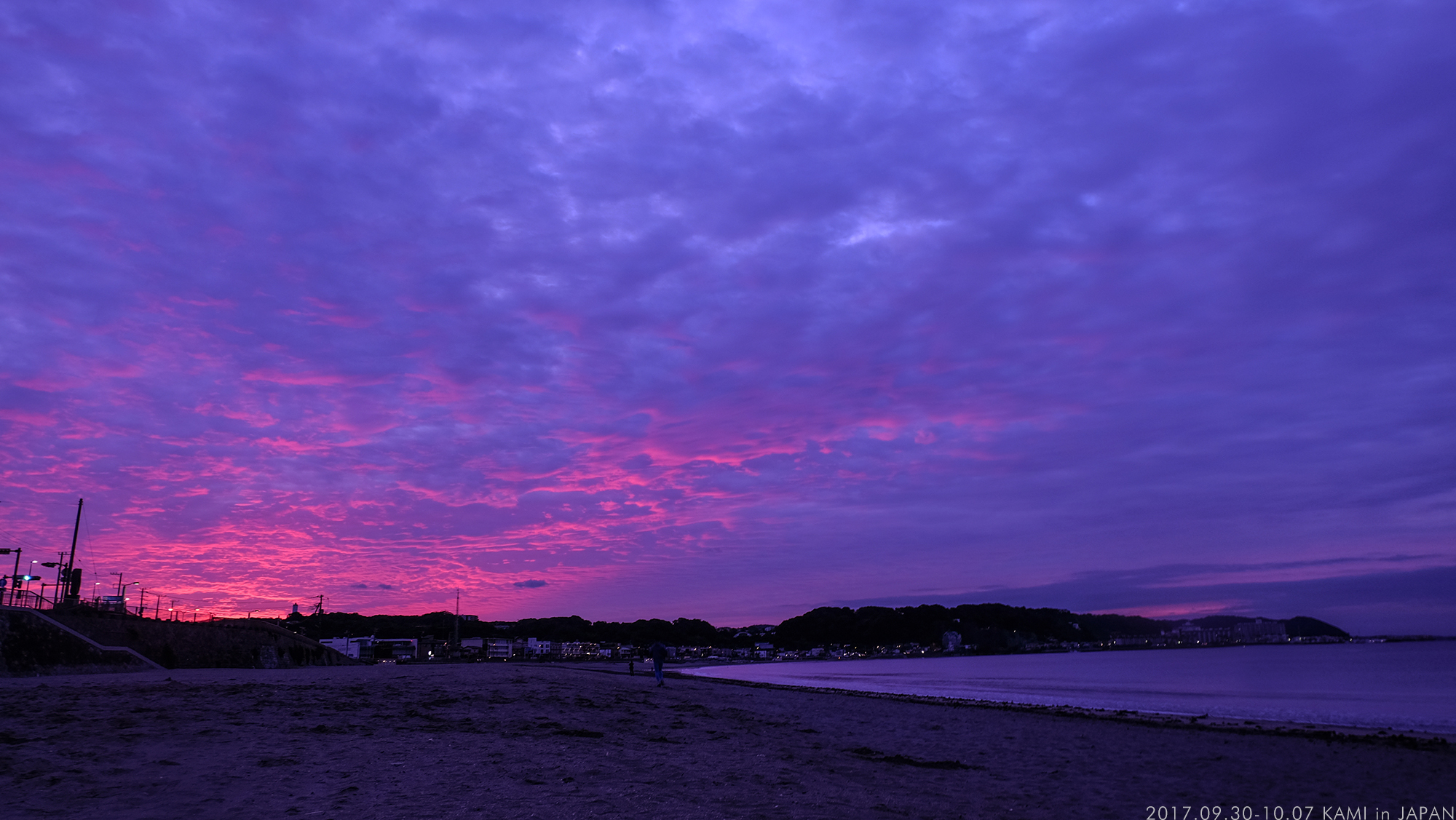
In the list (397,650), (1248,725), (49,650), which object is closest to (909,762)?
(1248,725)

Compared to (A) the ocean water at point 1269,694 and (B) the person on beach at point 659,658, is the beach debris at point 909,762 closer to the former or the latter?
(A) the ocean water at point 1269,694

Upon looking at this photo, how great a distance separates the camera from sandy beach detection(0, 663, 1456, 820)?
918 centimetres

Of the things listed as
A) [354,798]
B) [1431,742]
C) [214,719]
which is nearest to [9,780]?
[354,798]

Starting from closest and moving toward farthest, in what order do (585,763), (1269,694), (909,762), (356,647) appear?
1. (585,763)
2. (909,762)
3. (1269,694)
4. (356,647)

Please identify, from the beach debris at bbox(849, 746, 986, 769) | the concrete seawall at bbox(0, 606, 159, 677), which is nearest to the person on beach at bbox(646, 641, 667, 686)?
the concrete seawall at bbox(0, 606, 159, 677)

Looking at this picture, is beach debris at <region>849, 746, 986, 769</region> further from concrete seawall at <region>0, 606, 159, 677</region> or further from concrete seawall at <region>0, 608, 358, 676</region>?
concrete seawall at <region>0, 608, 358, 676</region>

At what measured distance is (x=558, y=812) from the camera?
8.80 meters

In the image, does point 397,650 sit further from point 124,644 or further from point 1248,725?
point 1248,725

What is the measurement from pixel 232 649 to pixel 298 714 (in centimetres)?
3741

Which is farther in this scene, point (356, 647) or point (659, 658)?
point (356, 647)

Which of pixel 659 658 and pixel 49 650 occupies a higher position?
pixel 49 650

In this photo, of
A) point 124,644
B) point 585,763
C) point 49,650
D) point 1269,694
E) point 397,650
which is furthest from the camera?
point 397,650

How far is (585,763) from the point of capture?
12.4 m

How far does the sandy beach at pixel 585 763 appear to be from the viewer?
30.1 feet
